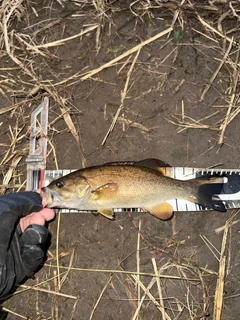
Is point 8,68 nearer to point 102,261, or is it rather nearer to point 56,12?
point 56,12

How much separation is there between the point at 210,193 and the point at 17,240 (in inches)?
71.7

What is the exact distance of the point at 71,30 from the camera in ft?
15.4

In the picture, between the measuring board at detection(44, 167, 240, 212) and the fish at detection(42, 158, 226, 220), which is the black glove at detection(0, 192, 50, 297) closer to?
the fish at detection(42, 158, 226, 220)

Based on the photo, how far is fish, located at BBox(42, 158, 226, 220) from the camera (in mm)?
3936

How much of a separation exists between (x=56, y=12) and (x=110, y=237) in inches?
98.0

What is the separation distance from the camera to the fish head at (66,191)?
3.92 m

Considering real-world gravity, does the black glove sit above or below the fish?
below

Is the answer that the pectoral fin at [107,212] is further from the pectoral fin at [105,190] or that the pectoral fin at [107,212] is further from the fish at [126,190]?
the pectoral fin at [105,190]

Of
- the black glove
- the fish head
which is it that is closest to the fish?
the fish head

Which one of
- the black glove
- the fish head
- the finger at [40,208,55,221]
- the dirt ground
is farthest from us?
the dirt ground

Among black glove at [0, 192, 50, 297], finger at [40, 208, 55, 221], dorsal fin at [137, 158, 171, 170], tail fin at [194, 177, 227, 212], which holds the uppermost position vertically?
dorsal fin at [137, 158, 171, 170]

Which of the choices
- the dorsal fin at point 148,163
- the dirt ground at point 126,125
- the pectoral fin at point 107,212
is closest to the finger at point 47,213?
the dirt ground at point 126,125

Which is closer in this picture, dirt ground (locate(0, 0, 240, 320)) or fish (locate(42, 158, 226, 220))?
fish (locate(42, 158, 226, 220))

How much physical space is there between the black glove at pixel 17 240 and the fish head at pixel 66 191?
13cm
